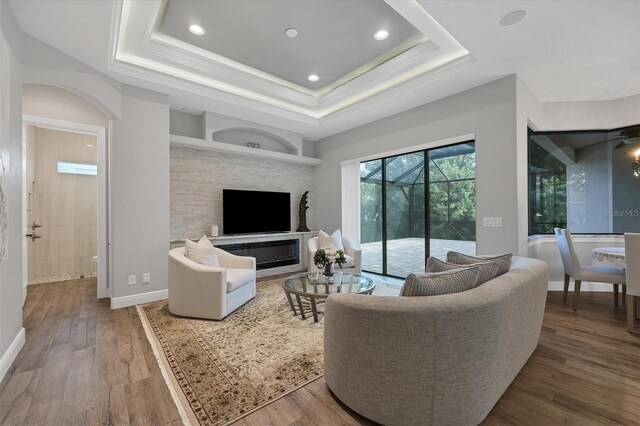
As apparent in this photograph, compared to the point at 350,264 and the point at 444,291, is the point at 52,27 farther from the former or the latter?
the point at 350,264

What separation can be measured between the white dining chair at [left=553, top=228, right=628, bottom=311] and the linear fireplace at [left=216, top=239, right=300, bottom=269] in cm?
426

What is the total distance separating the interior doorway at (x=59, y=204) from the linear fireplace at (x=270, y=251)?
102 inches

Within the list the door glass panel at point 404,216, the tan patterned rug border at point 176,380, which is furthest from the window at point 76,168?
the door glass panel at point 404,216

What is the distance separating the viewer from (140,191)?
371 cm

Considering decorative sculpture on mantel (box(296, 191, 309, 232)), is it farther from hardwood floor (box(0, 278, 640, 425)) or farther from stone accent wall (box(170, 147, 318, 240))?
hardwood floor (box(0, 278, 640, 425))

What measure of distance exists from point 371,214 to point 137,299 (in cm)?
Result: 408

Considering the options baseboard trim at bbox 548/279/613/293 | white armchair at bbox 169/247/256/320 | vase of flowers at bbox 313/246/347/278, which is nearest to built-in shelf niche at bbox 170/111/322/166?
white armchair at bbox 169/247/256/320

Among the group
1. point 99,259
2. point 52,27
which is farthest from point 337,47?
point 99,259

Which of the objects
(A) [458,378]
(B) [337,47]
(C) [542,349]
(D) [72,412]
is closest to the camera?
(A) [458,378]

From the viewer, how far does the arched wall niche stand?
5.19 meters

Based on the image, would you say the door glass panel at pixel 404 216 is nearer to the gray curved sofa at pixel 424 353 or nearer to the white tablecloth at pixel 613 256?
the white tablecloth at pixel 613 256

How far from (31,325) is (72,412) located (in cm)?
199

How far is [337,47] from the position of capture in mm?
3449

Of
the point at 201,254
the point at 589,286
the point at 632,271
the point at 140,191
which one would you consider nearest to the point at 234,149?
the point at 140,191
